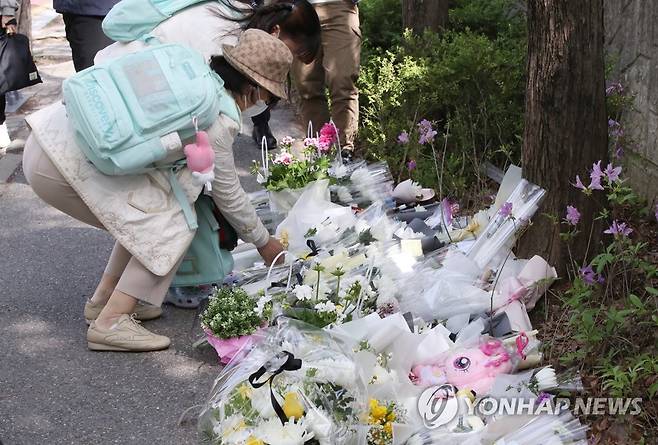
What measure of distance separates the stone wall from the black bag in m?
4.25

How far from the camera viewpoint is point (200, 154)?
3.71 meters

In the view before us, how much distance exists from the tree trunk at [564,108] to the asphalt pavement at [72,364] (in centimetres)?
161

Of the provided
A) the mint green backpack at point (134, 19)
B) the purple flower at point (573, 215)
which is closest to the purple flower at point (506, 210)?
the purple flower at point (573, 215)

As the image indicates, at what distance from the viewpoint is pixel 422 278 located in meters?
3.96

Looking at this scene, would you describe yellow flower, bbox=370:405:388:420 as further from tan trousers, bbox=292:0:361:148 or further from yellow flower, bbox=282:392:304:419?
tan trousers, bbox=292:0:361:148

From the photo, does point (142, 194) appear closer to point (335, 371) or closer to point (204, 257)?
point (204, 257)

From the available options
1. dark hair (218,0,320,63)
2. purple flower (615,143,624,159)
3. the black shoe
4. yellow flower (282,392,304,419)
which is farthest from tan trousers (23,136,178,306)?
the black shoe

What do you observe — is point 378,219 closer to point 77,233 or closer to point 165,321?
point 165,321

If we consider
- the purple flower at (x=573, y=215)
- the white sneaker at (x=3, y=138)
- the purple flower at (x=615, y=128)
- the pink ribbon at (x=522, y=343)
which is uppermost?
the purple flower at (x=573, y=215)

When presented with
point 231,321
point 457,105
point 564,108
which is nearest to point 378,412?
point 231,321

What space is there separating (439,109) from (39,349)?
295 centimetres

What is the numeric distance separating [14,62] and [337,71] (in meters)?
2.56

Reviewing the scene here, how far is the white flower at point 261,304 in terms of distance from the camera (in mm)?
3822

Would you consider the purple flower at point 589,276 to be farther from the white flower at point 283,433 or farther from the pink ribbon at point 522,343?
the white flower at point 283,433
